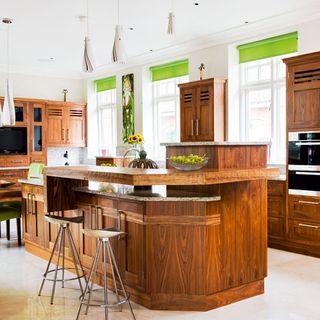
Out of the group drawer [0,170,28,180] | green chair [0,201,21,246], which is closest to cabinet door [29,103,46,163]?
drawer [0,170,28,180]

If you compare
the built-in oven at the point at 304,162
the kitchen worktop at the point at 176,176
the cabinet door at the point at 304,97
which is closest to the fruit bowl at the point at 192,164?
the kitchen worktop at the point at 176,176

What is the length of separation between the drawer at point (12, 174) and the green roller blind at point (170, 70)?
3440 mm

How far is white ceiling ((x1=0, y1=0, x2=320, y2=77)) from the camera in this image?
603 cm

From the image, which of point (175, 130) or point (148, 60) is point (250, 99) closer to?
point (175, 130)

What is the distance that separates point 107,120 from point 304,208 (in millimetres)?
6387

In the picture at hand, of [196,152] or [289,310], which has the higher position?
[196,152]

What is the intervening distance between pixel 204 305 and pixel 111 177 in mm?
1300

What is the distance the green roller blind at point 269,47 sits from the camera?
6.75 metres

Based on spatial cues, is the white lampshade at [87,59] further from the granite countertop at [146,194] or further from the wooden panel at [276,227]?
the wooden panel at [276,227]

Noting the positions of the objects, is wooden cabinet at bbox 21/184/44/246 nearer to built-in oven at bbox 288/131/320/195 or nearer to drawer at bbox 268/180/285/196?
drawer at bbox 268/180/285/196

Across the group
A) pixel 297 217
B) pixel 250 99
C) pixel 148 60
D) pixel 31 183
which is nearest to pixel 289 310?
pixel 297 217

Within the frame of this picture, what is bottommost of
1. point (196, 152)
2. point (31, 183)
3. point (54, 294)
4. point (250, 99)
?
point (54, 294)

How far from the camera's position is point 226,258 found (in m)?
3.88

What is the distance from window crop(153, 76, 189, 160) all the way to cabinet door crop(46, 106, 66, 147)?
2.39m
